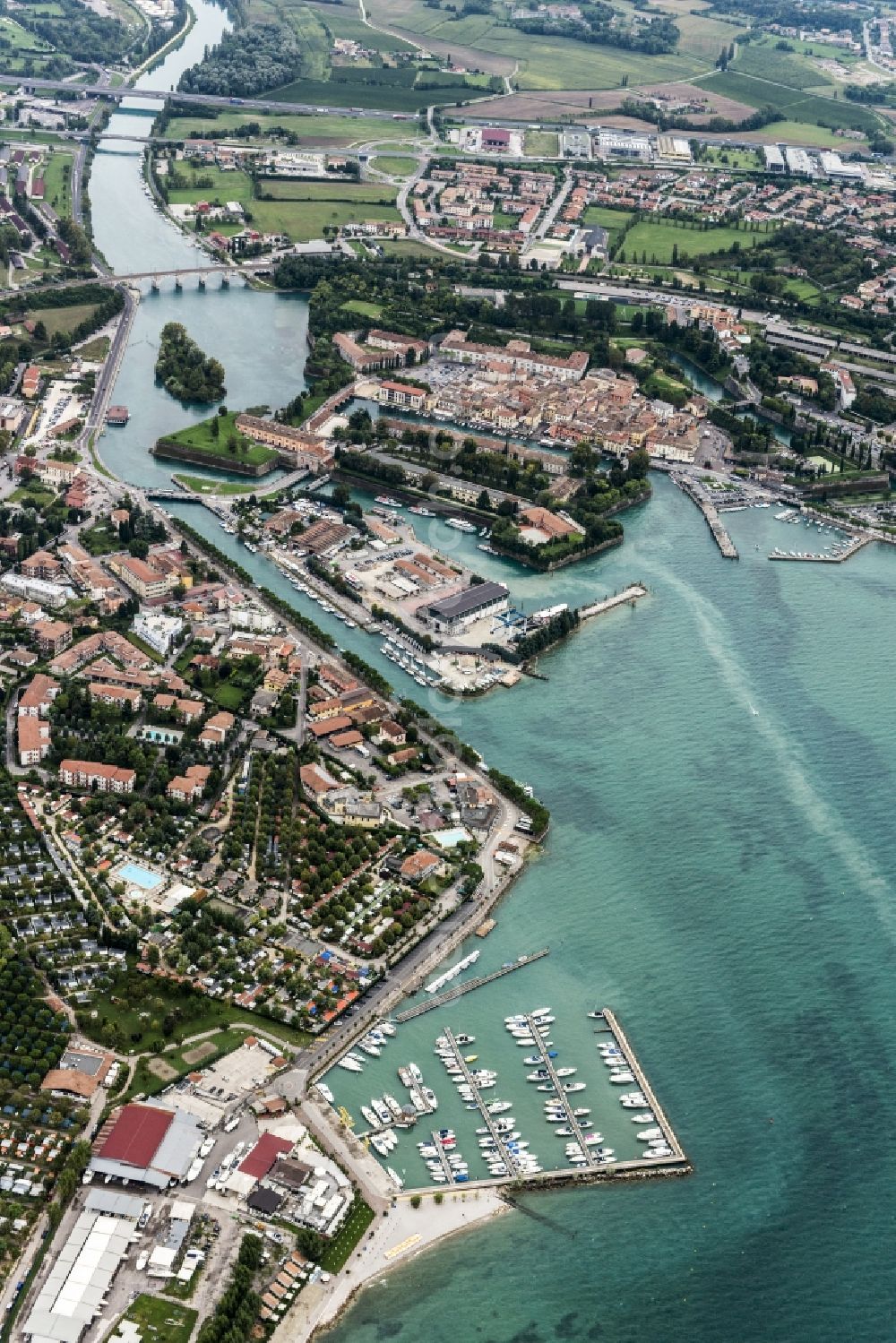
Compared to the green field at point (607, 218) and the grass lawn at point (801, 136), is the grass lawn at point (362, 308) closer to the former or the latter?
the green field at point (607, 218)

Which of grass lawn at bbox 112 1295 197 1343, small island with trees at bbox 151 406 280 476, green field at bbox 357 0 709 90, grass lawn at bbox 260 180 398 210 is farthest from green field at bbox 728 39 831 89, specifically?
grass lawn at bbox 112 1295 197 1343

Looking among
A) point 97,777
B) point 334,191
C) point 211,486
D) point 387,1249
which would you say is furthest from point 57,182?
point 387,1249

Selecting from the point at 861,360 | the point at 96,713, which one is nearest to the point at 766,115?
the point at 861,360

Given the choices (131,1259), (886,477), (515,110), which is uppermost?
(515,110)

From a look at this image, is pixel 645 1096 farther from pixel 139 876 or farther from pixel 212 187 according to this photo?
pixel 212 187

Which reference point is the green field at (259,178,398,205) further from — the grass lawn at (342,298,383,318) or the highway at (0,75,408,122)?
the grass lawn at (342,298,383,318)

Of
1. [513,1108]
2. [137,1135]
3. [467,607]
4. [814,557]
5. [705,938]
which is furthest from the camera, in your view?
[814,557]

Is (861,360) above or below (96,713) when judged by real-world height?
above

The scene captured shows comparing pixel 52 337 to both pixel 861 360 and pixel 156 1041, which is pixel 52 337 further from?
pixel 156 1041
